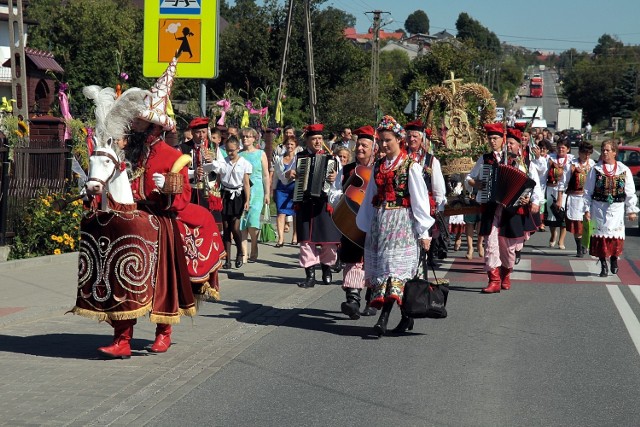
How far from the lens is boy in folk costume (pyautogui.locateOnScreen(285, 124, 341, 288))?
45.4 feet

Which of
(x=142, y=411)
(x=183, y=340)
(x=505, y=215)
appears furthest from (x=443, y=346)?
(x=505, y=215)

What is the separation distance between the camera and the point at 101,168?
813cm

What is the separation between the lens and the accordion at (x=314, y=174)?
13.9 metres

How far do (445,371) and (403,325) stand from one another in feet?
5.75

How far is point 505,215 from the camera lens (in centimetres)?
1374

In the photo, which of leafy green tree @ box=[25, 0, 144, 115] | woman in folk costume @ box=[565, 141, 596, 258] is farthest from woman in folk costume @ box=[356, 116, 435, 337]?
leafy green tree @ box=[25, 0, 144, 115]

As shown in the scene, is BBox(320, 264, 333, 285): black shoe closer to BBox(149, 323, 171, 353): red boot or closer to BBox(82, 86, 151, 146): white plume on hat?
BBox(149, 323, 171, 353): red boot

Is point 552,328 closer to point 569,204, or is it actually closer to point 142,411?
point 142,411

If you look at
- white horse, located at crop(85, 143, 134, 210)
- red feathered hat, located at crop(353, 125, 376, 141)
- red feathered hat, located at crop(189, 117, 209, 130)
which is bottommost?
white horse, located at crop(85, 143, 134, 210)

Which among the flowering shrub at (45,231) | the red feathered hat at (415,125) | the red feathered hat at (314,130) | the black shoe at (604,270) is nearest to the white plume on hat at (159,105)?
the red feathered hat at (415,125)

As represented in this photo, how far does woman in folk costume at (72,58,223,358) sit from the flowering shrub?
22.7 feet

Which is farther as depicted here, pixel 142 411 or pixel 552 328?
pixel 552 328

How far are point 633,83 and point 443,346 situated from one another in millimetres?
119770

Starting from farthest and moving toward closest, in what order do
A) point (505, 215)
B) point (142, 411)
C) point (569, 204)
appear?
point (569, 204) → point (505, 215) → point (142, 411)
